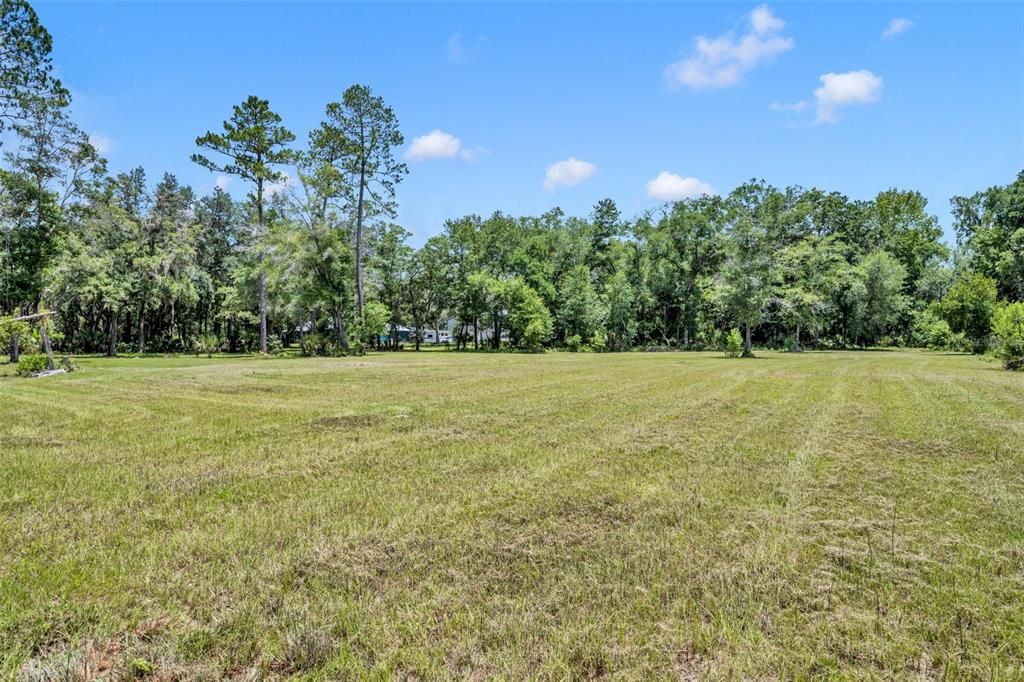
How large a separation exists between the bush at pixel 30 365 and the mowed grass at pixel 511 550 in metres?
11.9

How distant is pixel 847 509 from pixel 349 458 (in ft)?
17.2

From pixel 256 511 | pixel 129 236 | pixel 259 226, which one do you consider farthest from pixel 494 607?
pixel 129 236

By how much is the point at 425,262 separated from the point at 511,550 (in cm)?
4533

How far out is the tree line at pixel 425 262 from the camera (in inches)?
1003

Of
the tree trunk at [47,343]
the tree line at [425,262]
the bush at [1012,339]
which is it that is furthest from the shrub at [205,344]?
the bush at [1012,339]

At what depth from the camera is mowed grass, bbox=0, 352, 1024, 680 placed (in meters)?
2.66

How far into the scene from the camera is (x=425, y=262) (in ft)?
156

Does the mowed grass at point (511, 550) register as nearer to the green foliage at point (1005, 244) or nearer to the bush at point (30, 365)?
the bush at point (30, 365)

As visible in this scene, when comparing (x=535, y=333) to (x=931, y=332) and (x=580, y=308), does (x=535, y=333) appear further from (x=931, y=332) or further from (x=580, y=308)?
(x=931, y=332)

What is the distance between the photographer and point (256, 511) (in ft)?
15.2

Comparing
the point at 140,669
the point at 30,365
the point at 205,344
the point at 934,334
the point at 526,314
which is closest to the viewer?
the point at 140,669

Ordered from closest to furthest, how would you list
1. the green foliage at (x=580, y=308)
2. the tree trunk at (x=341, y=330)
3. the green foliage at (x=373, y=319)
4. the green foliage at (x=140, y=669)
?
the green foliage at (x=140, y=669) < the tree trunk at (x=341, y=330) < the green foliage at (x=373, y=319) < the green foliage at (x=580, y=308)

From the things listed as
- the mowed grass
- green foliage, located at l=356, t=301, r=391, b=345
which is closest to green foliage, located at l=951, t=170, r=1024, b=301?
the mowed grass

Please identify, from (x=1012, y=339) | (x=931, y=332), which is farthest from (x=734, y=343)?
(x=931, y=332)
